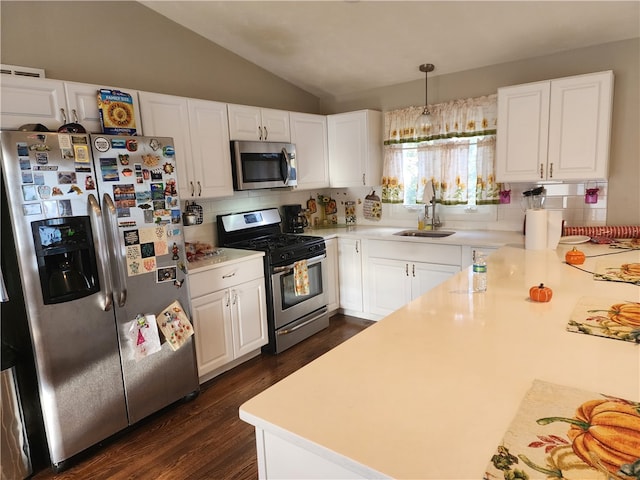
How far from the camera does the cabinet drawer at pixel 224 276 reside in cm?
279

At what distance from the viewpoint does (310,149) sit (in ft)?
13.5

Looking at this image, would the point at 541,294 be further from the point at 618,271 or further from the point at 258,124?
the point at 258,124

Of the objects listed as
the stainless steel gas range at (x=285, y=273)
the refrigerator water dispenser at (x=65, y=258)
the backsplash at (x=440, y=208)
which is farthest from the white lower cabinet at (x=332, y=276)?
the refrigerator water dispenser at (x=65, y=258)

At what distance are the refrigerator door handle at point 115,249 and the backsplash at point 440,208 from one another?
3.60ft

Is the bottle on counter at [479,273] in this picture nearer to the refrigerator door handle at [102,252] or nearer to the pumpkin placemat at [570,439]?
the pumpkin placemat at [570,439]

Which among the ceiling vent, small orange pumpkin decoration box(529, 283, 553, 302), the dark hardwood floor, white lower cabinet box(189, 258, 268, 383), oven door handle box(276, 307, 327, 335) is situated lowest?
the dark hardwood floor

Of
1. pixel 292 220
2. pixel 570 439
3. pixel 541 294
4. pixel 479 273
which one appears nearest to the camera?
pixel 570 439

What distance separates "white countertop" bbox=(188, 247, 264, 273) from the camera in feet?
9.27

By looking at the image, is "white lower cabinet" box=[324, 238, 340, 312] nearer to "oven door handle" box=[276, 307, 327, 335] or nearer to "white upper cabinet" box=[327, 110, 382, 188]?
"oven door handle" box=[276, 307, 327, 335]

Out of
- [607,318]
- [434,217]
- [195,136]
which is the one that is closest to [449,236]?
[434,217]

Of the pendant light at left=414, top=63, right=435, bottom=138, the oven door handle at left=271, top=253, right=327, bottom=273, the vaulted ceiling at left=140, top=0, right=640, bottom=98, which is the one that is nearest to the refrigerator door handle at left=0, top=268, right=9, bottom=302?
the oven door handle at left=271, top=253, right=327, bottom=273

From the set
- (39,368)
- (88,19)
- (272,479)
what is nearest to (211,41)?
(88,19)

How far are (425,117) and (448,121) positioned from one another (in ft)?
1.39

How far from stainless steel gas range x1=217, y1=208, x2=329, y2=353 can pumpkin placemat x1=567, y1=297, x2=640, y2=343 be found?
2.17m
